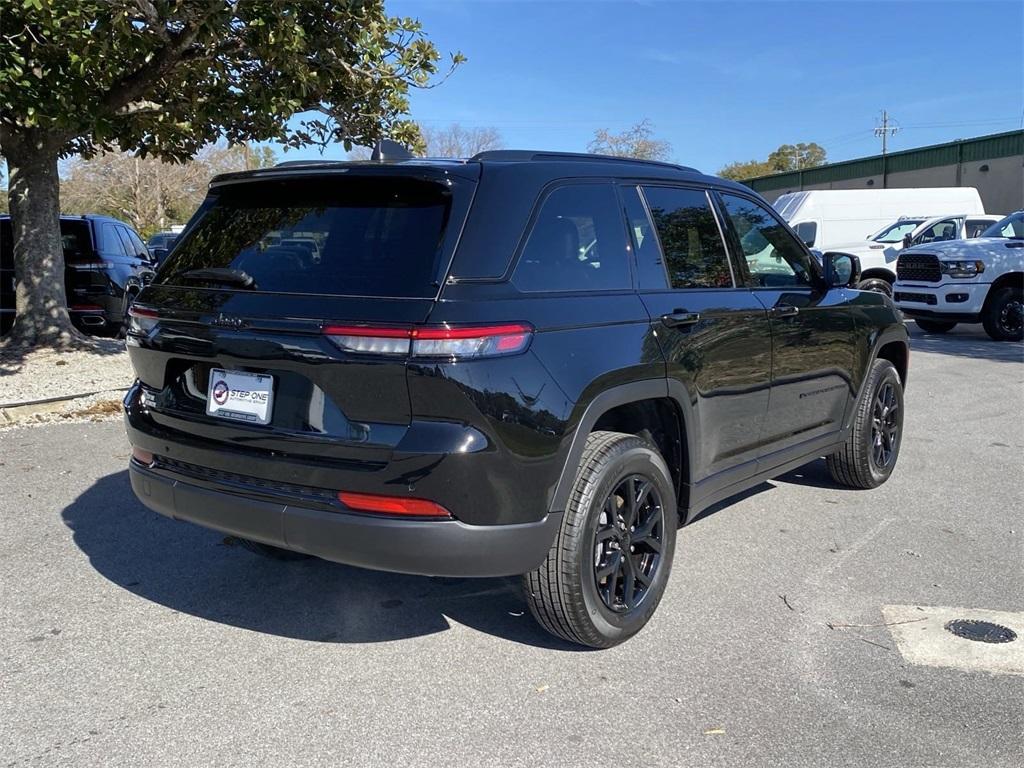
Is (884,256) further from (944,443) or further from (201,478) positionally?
(201,478)

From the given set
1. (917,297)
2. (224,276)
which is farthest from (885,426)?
(917,297)

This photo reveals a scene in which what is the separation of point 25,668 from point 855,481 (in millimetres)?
4644

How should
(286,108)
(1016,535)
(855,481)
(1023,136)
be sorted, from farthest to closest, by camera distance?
1. (1023,136)
2. (286,108)
3. (855,481)
4. (1016,535)

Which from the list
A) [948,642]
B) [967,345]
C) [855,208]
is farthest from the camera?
[855,208]

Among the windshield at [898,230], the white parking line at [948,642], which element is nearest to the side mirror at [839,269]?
the white parking line at [948,642]

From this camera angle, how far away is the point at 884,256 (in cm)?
1716

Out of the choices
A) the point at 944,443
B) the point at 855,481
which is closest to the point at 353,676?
the point at 855,481

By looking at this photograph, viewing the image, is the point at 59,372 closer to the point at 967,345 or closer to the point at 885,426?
the point at 885,426

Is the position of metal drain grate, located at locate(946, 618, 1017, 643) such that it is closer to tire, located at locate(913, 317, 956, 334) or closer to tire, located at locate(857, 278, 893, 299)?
tire, located at locate(913, 317, 956, 334)

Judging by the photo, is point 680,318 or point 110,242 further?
point 110,242

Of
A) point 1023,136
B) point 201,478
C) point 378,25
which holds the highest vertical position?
point 1023,136

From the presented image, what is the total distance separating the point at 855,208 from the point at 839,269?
1765 cm

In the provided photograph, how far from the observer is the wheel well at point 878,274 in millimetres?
17047

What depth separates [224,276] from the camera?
3381 mm
